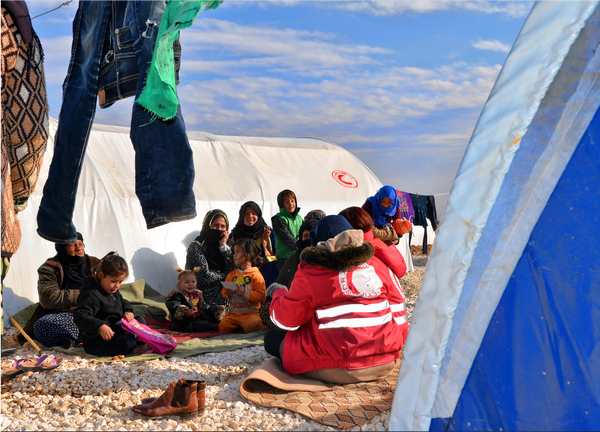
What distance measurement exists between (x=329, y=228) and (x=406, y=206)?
20.0 ft

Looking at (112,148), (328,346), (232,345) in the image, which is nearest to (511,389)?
A: (328,346)

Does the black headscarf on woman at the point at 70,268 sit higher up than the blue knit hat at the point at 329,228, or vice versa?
the blue knit hat at the point at 329,228

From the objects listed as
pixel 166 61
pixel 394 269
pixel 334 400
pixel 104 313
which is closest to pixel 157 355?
pixel 104 313

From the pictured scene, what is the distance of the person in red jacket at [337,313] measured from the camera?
2639mm

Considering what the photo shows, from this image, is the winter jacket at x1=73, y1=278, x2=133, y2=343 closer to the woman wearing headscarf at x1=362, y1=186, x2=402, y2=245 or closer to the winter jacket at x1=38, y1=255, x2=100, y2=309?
the winter jacket at x1=38, y1=255, x2=100, y2=309

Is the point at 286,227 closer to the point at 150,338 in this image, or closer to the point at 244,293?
the point at 244,293

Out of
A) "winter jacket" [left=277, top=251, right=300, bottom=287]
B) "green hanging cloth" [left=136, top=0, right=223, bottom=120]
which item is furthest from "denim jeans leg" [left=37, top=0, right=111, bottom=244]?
"winter jacket" [left=277, top=251, right=300, bottom=287]

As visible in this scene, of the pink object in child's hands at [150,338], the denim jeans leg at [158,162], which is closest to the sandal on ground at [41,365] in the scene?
the pink object in child's hands at [150,338]

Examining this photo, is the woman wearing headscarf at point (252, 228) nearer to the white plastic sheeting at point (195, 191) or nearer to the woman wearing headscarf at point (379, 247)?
the white plastic sheeting at point (195, 191)

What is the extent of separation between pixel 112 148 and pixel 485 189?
6377 millimetres

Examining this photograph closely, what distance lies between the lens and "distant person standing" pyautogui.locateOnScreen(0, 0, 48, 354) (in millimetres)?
1819

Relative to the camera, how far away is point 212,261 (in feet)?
17.7

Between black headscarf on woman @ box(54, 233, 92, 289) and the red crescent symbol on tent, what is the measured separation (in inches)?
204

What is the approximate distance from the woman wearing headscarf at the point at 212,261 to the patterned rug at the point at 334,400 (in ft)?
7.28
